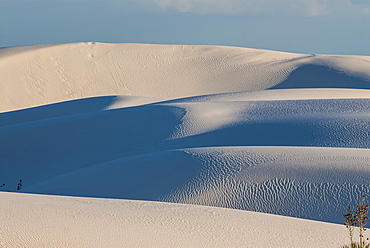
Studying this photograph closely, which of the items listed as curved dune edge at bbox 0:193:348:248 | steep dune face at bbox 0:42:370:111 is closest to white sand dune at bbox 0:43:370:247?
curved dune edge at bbox 0:193:348:248

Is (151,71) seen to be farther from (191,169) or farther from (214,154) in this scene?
(191,169)

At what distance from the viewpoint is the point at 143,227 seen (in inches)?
224

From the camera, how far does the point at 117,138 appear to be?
14805 millimetres

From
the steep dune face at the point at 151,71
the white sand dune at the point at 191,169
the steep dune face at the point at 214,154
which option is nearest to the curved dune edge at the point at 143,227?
the white sand dune at the point at 191,169

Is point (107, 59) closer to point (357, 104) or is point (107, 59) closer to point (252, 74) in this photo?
point (252, 74)

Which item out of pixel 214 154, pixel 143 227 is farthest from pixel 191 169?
pixel 143 227

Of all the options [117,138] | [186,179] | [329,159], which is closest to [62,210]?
[186,179]

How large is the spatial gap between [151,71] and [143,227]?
3748cm

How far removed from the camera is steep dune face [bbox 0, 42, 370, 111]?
38.4 meters

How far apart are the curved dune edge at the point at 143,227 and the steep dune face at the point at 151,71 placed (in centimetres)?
3068

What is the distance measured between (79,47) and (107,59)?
8.64 ft

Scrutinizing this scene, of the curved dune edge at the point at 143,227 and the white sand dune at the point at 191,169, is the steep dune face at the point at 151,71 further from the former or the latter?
the curved dune edge at the point at 143,227

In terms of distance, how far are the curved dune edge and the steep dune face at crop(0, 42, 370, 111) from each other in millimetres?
30680

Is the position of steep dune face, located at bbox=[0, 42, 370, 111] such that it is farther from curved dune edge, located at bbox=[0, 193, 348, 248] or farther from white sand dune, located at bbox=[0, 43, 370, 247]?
curved dune edge, located at bbox=[0, 193, 348, 248]
